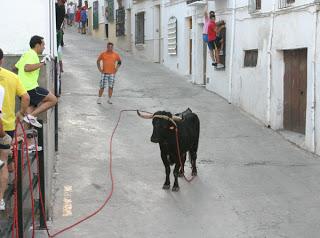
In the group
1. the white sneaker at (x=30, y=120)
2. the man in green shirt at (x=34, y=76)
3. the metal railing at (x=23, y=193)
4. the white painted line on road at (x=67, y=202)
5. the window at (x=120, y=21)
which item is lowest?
the white painted line on road at (x=67, y=202)

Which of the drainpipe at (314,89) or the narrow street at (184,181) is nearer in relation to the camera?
the narrow street at (184,181)

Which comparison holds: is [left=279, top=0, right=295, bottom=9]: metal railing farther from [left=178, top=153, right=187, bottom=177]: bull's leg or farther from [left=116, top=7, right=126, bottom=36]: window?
[left=116, top=7, right=126, bottom=36]: window

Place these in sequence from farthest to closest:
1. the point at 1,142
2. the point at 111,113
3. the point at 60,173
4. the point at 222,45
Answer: the point at 222,45, the point at 111,113, the point at 60,173, the point at 1,142

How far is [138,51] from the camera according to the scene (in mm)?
28812

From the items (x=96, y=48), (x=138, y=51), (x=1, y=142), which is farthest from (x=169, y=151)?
(x=96, y=48)

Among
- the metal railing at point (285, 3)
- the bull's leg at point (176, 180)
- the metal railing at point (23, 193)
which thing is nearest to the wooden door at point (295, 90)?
the metal railing at point (285, 3)

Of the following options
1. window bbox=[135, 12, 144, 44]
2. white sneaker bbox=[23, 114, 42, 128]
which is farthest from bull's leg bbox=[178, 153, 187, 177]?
window bbox=[135, 12, 144, 44]

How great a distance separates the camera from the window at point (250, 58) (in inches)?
617

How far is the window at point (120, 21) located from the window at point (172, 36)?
290 inches

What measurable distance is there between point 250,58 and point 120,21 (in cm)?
1652

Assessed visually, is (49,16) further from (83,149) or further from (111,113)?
(111,113)

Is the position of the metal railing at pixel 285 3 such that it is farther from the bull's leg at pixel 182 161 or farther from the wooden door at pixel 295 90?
the bull's leg at pixel 182 161

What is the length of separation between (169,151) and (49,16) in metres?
2.90

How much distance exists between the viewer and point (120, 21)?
3147cm
